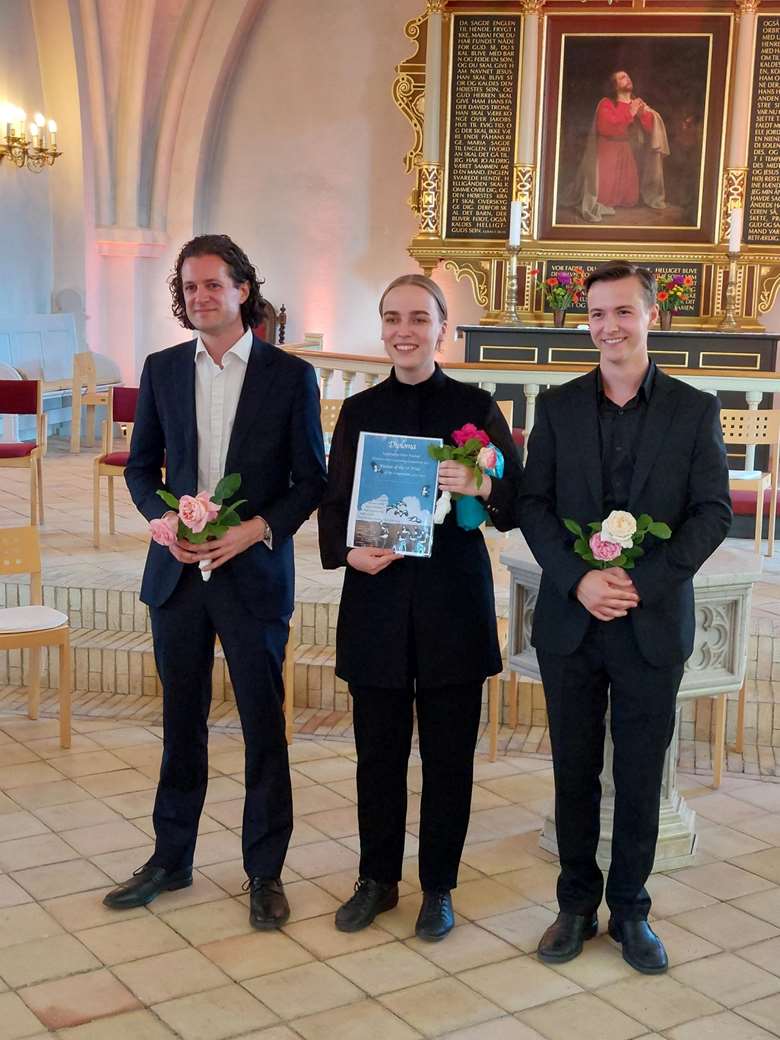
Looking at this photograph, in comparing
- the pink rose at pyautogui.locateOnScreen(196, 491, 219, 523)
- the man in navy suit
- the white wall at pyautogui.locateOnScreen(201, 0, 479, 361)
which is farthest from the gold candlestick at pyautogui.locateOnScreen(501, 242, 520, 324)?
the pink rose at pyautogui.locateOnScreen(196, 491, 219, 523)

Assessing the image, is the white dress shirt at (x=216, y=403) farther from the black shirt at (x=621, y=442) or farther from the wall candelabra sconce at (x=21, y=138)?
the wall candelabra sconce at (x=21, y=138)

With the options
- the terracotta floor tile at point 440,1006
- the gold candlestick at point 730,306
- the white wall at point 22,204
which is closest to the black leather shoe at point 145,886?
the terracotta floor tile at point 440,1006

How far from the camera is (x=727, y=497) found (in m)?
3.23

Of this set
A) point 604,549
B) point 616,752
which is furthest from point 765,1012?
point 604,549

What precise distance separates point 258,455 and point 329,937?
1306 millimetres

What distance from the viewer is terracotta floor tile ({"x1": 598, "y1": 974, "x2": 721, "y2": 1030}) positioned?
3.11 m

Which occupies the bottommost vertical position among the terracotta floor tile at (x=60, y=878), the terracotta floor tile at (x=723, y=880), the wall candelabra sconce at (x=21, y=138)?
the terracotta floor tile at (x=60, y=878)

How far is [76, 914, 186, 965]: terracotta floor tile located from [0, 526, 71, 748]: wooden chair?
59.7 inches

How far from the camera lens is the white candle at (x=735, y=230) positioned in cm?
1051

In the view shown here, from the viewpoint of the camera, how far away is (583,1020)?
3092 millimetres

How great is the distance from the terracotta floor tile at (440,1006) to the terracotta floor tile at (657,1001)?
31cm

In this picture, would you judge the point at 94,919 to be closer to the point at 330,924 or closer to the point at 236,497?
the point at 330,924

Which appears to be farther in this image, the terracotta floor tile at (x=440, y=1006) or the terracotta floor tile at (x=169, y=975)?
the terracotta floor tile at (x=169, y=975)

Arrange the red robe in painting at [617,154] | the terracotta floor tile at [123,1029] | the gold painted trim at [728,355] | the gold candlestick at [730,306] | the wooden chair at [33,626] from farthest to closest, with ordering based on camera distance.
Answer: the red robe in painting at [617,154]
the gold candlestick at [730,306]
the gold painted trim at [728,355]
the wooden chair at [33,626]
the terracotta floor tile at [123,1029]
